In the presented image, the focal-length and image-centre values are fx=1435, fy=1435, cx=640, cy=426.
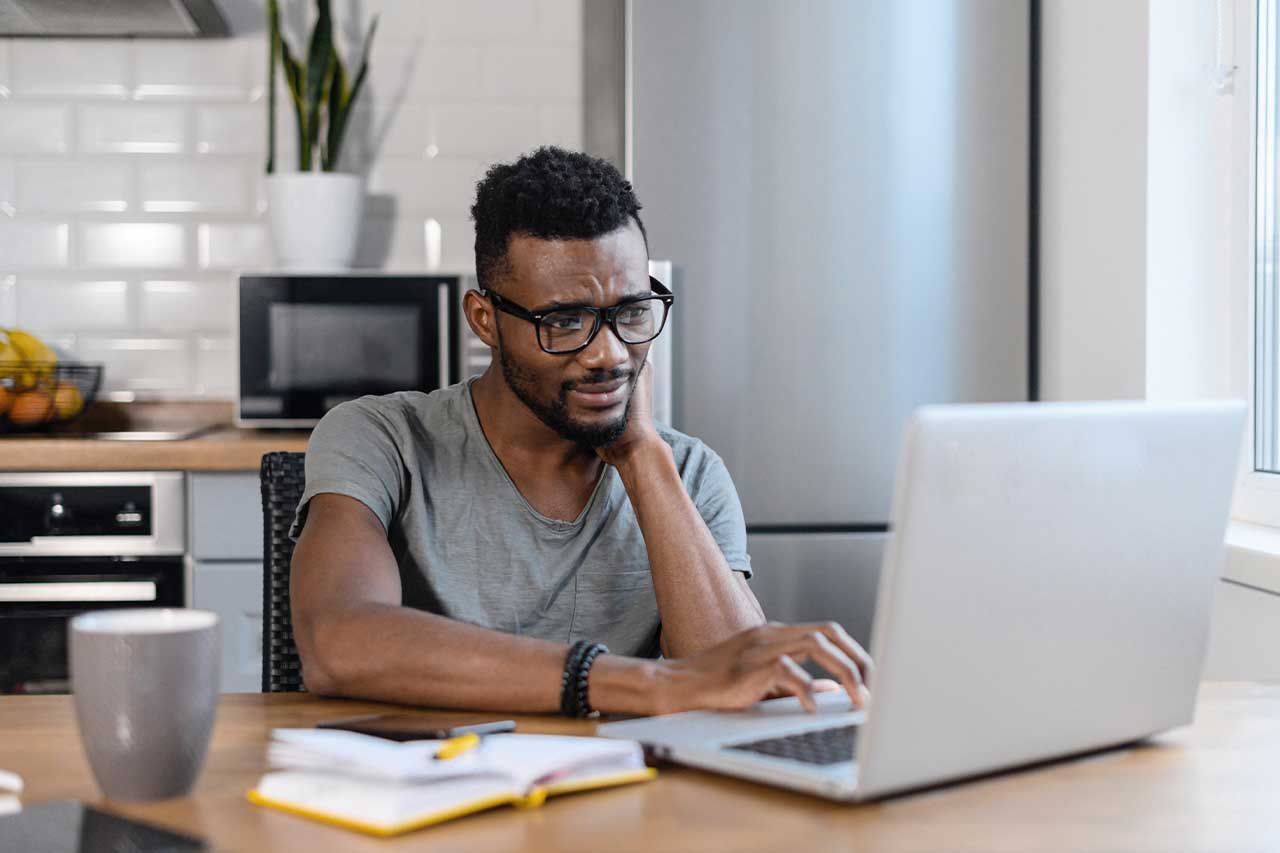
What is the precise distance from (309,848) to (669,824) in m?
0.20

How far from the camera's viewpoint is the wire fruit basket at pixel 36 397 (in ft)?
9.02

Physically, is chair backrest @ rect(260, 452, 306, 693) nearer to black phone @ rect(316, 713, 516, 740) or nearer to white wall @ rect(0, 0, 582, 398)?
black phone @ rect(316, 713, 516, 740)

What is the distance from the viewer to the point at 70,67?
3158mm

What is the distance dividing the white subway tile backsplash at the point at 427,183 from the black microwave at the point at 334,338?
545 millimetres

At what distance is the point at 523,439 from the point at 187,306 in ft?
6.05

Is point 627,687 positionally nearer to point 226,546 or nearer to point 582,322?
point 582,322

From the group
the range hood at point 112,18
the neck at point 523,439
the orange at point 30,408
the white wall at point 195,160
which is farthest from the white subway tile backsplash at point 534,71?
the neck at point 523,439

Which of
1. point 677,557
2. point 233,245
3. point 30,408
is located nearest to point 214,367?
point 233,245

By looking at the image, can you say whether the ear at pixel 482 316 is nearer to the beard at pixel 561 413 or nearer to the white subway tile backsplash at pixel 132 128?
the beard at pixel 561 413

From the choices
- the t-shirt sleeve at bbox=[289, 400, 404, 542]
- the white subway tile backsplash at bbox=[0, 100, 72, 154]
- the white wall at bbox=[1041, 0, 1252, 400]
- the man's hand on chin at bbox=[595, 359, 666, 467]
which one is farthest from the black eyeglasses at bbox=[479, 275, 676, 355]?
the white subway tile backsplash at bbox=[0, 100, 72, 154]

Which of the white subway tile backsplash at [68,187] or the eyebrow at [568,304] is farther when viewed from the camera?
the white subway tile backsplash at [68,187]

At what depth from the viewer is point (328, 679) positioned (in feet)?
4.00

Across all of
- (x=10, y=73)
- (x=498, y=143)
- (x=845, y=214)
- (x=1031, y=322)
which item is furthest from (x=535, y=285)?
(x=10, y=73)

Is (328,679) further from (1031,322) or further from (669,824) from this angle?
(1031,322)
